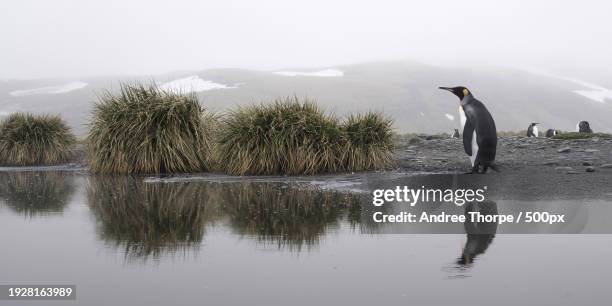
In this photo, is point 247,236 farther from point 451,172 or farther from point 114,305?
point 451,172

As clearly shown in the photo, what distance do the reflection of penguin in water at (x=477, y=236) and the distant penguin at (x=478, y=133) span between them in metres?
3.82

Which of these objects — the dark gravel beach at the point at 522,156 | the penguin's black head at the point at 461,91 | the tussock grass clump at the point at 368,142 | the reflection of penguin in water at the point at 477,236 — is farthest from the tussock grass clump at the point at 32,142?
the reflection of penguin in water at the point at 477,236

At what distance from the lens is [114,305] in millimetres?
3484

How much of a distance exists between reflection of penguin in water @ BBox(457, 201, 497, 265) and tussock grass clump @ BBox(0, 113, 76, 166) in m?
14.6

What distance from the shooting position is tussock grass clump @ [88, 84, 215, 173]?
512 inches

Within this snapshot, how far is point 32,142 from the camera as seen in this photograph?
1783 cm

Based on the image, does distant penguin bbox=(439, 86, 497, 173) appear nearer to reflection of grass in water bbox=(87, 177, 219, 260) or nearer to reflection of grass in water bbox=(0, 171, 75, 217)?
reflection of grass in water bbox=(87, 177, 219, 260)

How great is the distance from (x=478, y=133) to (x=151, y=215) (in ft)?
20.8

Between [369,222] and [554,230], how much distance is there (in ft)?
5.91

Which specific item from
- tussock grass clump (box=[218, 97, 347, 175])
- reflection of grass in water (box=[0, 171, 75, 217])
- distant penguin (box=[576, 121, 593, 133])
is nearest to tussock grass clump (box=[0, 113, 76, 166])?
reflection of grass in water (box=[0, 171, 75, 217])

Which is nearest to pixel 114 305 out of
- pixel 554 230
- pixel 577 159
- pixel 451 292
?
pixel 451 292

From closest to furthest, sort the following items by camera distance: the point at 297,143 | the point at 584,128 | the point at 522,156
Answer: the point at 297,143, the point at 522,156, the point at 584,128

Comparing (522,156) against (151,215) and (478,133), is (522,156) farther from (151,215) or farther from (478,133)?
(151,215)

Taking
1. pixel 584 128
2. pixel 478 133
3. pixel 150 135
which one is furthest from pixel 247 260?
pixel 584 128
